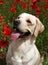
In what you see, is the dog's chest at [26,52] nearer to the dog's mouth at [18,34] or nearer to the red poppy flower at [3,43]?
the dog's mouth at [18,34]

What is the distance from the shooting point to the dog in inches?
236

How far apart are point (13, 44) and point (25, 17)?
52cm

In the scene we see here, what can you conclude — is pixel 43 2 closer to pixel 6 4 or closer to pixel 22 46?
pixel 6 4

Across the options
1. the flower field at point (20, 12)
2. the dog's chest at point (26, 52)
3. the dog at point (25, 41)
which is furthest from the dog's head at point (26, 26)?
the flower field at point (20, 12)

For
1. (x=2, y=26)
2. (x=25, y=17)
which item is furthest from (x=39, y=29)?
(x=2, y=26)

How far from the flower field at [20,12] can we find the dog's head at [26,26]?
615mm

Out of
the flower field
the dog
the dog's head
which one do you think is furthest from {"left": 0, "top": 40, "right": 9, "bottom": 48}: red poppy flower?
the dog's head

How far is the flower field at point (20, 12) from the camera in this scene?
6.84 metres

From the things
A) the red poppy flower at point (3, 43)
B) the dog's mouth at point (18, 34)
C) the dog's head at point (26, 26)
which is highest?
the dog's head at point (26, 26)

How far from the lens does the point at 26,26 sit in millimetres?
6016

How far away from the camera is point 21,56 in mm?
6301

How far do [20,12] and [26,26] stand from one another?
1.25 m

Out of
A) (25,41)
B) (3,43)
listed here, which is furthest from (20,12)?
(25,41)

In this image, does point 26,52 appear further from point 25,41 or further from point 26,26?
point 26,26
